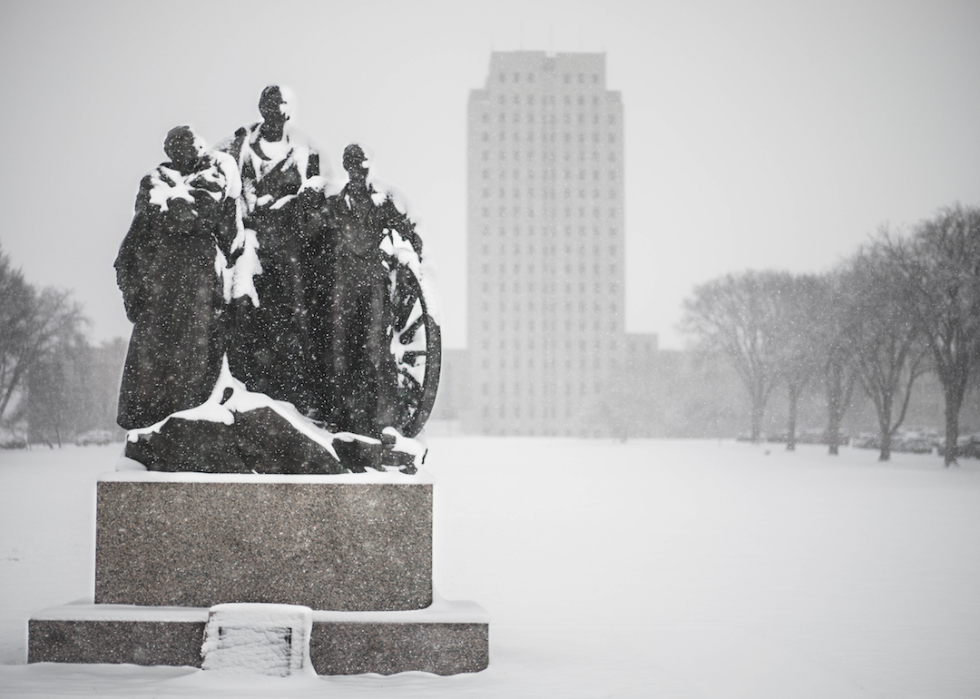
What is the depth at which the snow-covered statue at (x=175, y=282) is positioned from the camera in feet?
18.1

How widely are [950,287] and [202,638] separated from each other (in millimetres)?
27271

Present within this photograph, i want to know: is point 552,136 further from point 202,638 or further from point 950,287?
point 202,638

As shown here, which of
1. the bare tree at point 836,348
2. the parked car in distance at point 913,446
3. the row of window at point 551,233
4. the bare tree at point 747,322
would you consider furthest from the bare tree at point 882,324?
the row of window at point 551,233

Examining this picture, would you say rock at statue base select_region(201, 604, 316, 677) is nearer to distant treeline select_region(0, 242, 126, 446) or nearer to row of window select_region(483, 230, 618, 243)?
distant treeline select_region(0, 242, 126, 446)

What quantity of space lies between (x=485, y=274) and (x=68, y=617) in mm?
99709

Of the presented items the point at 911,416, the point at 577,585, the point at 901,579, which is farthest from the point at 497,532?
the point at 911,416

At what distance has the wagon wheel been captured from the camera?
5789mm

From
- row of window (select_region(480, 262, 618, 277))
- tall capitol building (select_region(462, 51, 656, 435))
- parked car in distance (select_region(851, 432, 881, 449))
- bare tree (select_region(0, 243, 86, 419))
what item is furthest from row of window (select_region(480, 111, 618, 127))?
bare tree (select_region(0, 243, 86, 419))

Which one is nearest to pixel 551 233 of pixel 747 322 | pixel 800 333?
pixel 747 322

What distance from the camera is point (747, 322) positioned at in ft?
159

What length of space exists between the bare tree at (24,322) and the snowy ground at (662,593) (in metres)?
17.0

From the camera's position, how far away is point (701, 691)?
514 cm

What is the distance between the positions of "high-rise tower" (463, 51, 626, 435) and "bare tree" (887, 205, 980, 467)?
7629 cm

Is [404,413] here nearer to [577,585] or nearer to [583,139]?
[577,585]
